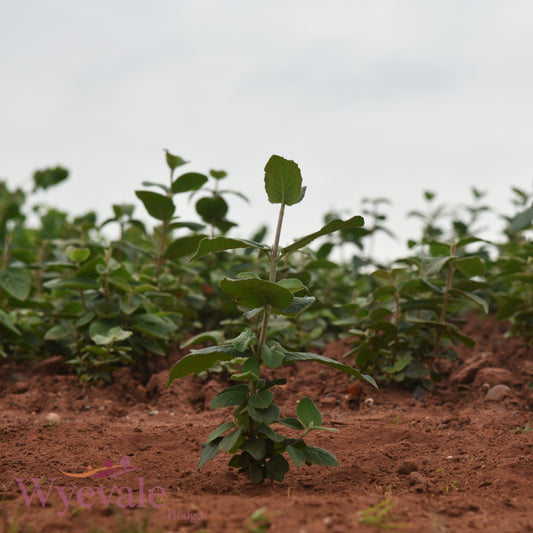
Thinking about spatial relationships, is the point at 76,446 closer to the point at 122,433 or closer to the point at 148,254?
the point at 122,433

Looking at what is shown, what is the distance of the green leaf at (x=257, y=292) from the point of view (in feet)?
5.76

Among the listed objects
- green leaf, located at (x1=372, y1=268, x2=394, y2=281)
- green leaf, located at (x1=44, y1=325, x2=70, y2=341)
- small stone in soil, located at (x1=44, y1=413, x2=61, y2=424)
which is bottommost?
small stone in soil, located at (x1=44, y1=413, x2=61, y2=424)

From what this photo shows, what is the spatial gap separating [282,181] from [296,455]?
2.85ft

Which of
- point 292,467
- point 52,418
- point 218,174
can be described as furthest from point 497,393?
point 52,418

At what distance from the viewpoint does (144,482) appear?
2.05m

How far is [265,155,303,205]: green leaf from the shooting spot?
74.9 inches

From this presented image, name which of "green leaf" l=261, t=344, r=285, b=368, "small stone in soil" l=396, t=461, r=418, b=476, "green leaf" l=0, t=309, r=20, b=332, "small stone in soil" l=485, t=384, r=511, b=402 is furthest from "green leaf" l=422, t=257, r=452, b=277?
"green leaf" l=0, t=309, r=20, b=332

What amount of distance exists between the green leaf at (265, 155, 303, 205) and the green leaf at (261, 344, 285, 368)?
19.3 inches

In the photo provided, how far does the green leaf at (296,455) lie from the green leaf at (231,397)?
21 cm

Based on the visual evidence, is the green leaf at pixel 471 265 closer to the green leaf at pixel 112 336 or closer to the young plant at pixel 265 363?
the young plant at pixel 265 363

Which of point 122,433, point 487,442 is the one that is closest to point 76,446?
point 122,433

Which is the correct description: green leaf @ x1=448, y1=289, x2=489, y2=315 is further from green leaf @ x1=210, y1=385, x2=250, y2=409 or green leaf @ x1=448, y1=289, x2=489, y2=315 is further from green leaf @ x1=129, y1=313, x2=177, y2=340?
green leaf @ x1=129, y1=313, x2=177, y2=340

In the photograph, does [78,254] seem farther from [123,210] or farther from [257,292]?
[257,292]

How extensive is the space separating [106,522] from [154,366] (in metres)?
2.31
